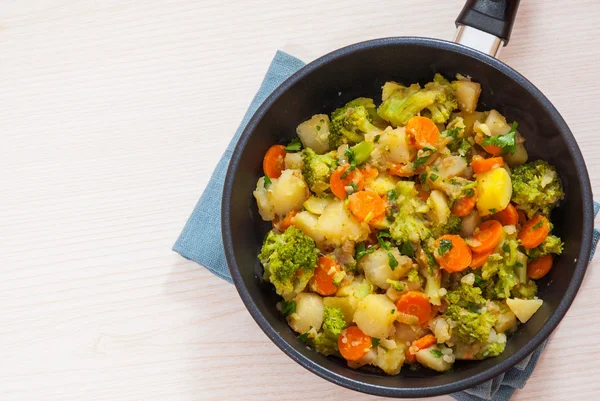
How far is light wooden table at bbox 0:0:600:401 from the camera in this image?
2234 mm

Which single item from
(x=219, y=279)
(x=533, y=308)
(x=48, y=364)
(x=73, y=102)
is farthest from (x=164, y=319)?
(x=533, y=308)

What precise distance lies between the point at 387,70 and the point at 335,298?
76 cm

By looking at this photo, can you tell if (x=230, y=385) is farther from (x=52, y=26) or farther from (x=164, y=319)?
(x=52, y=26)

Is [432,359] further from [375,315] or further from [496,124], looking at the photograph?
[496,124]

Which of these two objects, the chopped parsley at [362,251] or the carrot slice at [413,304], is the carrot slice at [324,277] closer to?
the chopped parsley at [362,251]

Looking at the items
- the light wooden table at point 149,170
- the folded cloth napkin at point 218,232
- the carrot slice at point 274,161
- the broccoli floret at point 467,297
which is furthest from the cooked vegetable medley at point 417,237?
the light wooden table at point 149,170

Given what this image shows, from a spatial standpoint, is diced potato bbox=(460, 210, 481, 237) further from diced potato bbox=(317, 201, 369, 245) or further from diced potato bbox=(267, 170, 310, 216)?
diced potato bbox=(267, 170, 310, 216)

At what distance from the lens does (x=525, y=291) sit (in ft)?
6.26

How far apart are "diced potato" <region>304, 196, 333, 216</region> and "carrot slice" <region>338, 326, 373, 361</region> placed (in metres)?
0.37

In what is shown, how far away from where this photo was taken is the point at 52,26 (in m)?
→ 2.43

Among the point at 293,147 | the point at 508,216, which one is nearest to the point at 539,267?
the point at 508,216

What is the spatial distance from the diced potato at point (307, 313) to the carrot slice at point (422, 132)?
0.56 metres

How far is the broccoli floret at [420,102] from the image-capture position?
1.92m

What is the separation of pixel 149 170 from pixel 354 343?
102 centimetres
